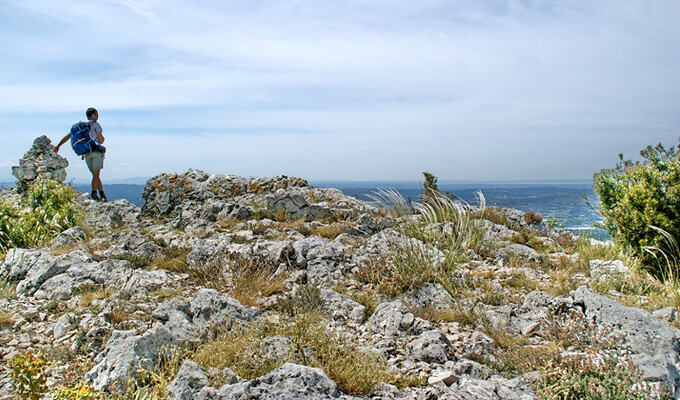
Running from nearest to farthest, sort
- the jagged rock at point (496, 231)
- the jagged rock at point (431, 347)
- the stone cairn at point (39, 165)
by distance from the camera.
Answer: the jagged rock at point (431, 347)
the jagged rock at point (496, 231)
the stone cairn at point (39, 165)

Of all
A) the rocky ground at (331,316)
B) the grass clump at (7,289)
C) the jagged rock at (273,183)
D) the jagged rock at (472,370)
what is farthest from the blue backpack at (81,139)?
the jagged rock at (472,370)

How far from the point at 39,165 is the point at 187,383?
14686 mm

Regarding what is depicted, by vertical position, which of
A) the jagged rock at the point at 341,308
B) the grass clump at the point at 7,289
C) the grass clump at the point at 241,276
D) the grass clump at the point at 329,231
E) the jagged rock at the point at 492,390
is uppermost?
the grass clump at the point at 329,231

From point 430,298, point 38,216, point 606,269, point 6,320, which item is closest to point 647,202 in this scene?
point 606,269

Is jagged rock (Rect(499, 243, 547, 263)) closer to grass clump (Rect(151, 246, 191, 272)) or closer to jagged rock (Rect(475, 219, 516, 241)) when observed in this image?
jagged rock (Rect(475, 219, 516, 241))

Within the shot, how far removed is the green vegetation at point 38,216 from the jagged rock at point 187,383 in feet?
26.5

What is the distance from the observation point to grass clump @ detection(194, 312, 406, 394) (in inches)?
155

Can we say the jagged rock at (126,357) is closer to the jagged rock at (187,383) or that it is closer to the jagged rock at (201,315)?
the jagged rock at (201,315)

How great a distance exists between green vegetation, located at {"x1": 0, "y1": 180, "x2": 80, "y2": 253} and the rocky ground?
1.13 meters

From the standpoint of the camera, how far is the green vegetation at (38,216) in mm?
9578

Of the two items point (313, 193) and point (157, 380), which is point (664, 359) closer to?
point (157, 380)

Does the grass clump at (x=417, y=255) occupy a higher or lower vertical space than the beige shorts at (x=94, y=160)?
lower

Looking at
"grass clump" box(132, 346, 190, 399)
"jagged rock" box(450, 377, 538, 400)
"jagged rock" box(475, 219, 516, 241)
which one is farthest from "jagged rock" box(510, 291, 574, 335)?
"grass clump" box(132, 346, 190, 399)

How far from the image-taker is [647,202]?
7.40m
